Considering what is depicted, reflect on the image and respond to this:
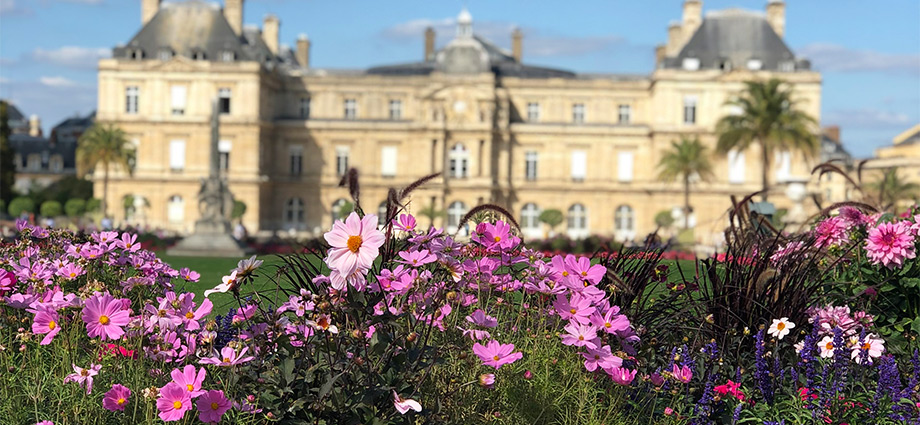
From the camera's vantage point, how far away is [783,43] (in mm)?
58906

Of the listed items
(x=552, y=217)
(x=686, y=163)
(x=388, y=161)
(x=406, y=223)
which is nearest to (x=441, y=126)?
(x=388, y=161)

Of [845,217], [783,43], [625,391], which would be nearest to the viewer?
[625,391]

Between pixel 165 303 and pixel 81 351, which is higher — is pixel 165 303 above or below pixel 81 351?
above

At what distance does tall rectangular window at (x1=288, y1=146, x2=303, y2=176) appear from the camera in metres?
58.9

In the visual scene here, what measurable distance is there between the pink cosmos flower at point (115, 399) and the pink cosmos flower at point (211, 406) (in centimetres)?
34

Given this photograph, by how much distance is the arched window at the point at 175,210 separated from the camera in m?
55.6

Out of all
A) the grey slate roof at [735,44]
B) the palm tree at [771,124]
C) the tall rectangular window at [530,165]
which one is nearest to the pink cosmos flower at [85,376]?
the palm tree at [771,124]

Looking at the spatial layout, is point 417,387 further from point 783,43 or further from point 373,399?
point 783,43

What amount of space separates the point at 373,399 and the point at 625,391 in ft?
4.73

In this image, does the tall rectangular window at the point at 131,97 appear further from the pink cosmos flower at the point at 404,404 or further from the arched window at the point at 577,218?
the pink cosmos flower at the point at 404,404

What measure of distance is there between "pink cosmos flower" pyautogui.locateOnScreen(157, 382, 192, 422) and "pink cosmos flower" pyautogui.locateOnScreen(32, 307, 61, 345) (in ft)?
3.10

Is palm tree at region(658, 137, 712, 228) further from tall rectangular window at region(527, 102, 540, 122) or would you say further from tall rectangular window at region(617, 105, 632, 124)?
tall rectangular window at region(527, 102, 540, 122)

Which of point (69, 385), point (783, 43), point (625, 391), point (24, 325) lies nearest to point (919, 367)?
point (625, 391)

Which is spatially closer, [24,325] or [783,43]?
[24,325]
